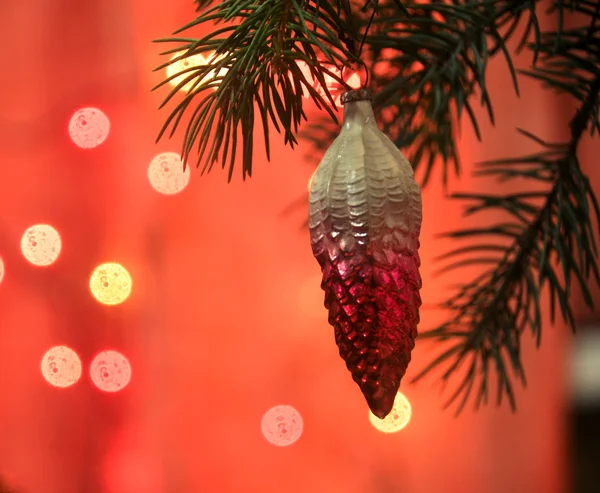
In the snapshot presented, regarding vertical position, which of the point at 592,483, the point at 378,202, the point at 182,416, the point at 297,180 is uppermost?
the point at 297,180

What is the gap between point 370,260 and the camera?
21 centimetres

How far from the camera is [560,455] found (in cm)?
92

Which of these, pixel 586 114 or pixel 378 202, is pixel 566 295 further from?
pixel 378 202

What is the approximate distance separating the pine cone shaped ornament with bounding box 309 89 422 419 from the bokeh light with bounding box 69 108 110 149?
0.73 meters

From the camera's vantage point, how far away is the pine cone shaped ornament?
0.21 metres

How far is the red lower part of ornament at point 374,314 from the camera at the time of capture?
0.21 m

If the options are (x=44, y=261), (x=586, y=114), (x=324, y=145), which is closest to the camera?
(x=586, y=114)

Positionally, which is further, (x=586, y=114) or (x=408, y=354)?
(x=586, y=114)

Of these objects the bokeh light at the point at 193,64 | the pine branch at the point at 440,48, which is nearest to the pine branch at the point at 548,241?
the pine branch at the point at 440,48

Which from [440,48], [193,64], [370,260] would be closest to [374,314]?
[370,260]

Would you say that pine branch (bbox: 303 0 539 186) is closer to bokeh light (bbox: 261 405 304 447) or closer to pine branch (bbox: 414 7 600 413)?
pine branch (bbox: 414 7 600 413)

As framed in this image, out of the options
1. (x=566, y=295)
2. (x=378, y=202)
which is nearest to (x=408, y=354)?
(x=378, y=202)

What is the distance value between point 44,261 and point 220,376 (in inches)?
10.0

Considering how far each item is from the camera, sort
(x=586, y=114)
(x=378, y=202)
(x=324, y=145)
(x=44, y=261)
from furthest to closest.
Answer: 1. (x=44, y=261)
2. (x=324, y=145)
3. (x=586, y=114)
4. (x=378, y=202)
